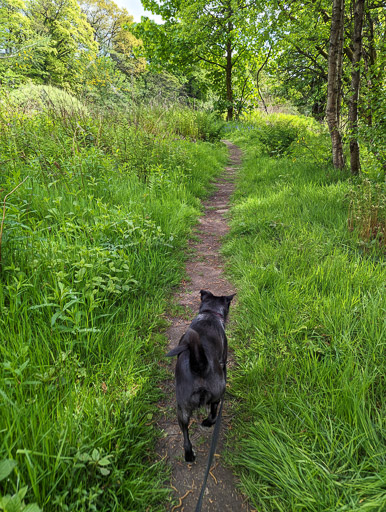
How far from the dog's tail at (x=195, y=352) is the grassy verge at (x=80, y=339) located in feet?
1.78

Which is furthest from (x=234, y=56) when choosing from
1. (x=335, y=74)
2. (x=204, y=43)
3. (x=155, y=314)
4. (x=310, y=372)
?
(x=310, y=372)

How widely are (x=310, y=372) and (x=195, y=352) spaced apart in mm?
942

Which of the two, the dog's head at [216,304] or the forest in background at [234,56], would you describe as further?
the forest in background at [234,56]

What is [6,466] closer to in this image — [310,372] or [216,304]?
Answer: [216,304]

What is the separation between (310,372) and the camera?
5.79 feet

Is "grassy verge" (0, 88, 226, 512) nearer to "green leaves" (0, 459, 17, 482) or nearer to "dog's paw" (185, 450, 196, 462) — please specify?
"green leaves" (0, 459, 17, 482)

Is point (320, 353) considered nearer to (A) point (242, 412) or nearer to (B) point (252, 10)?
(A) point (242, 412)

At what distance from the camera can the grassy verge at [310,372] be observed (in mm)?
1245

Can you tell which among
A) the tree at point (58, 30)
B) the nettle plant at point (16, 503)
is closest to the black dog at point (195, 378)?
the nettle plant at point (16, 503)

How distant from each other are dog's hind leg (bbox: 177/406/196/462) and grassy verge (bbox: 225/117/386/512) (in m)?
0.27

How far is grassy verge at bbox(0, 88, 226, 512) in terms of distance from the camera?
1.16m

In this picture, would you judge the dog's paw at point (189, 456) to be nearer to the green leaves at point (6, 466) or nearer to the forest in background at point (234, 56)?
the green leaves at point (6, 466)

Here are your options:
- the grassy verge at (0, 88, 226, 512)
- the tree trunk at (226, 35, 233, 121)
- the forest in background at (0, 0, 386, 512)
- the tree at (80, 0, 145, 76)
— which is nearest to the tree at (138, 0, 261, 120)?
the tree trunk at (226, 35, 233, 121)

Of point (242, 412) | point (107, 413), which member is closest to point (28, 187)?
point (107, 413)
